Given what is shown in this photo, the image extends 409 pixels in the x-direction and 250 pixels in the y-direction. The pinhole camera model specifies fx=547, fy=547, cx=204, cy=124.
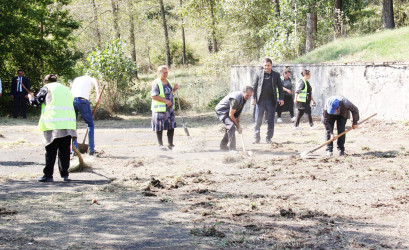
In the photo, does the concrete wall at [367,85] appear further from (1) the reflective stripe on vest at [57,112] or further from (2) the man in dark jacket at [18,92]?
(2) the man in dark jacket at [18,92]

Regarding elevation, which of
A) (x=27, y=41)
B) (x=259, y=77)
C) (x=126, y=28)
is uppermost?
(x=126, y=28)

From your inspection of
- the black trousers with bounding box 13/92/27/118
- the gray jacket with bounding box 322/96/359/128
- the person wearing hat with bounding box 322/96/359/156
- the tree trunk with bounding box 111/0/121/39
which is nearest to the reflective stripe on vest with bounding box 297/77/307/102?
the person wearing hat with bounding box 322/96/359/156

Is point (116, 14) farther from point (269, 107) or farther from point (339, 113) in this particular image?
point (339, 113)

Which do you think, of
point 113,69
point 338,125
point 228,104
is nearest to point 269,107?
point 228,104

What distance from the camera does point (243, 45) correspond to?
3225 cm

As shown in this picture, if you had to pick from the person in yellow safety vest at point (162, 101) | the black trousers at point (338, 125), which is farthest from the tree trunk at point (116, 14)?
the black trousers at point (338, 125)

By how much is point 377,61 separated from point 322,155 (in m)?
6.69

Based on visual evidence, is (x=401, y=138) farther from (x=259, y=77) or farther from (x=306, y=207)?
(x=306, y=207)

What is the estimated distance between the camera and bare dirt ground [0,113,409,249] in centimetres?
562

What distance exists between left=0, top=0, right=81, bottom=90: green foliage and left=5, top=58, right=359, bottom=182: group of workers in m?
12.5

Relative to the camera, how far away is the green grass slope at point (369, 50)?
17.5 meters

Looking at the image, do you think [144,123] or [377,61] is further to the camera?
[144,123]

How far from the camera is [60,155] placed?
873cm

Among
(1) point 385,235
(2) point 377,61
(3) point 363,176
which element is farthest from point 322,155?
(2) point 377,61
